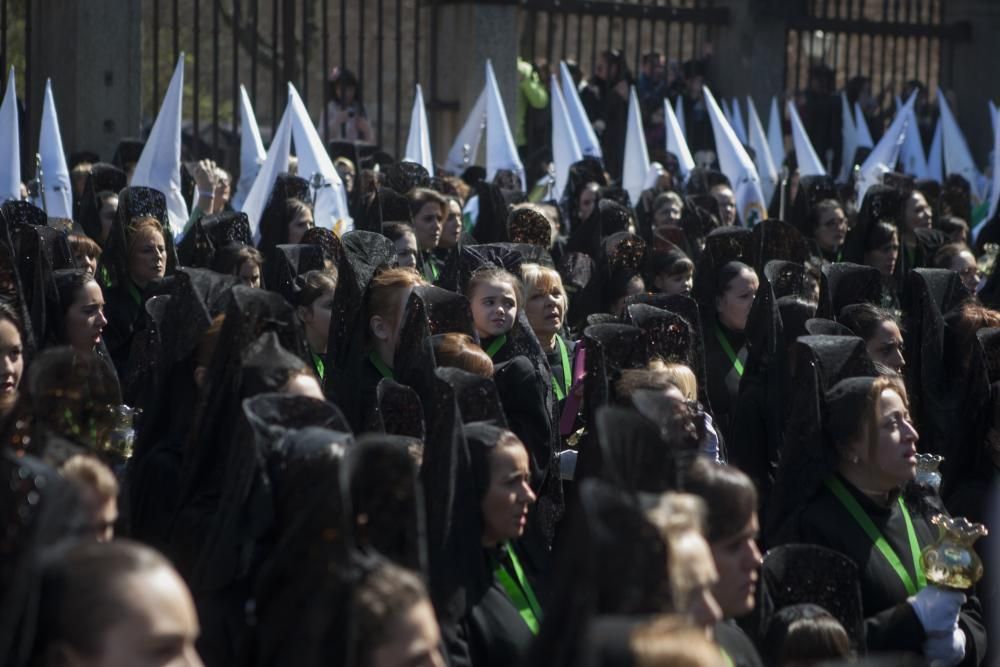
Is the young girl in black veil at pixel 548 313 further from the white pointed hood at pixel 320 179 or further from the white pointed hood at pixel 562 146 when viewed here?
the white pointed hood at pixel 562 146

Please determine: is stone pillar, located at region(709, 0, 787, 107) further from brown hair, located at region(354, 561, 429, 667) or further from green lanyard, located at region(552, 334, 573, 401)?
brown hair, located at region(354, 561, 429, 667)

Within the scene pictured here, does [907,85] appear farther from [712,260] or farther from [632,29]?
[712,260]

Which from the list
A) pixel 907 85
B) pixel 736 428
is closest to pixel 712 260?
pixel 736 428

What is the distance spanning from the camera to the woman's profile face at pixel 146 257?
316 inches

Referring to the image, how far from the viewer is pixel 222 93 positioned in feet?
74.0

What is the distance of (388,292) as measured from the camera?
6.39m

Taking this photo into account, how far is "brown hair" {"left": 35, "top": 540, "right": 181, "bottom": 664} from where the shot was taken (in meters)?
2.95

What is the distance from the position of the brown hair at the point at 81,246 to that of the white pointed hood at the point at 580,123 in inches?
237

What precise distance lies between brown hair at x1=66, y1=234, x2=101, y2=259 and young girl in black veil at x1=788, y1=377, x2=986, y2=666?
12.9ft

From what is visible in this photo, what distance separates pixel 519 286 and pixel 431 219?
2747 millimetres

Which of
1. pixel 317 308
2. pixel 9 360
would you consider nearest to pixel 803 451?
pixel 9 360

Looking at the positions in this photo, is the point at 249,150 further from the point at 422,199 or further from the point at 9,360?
the point at 9,360

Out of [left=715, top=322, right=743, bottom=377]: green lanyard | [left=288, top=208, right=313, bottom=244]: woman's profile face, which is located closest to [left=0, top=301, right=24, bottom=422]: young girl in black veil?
[left=715, top=322, right=743, bottom=377]: green lanyard

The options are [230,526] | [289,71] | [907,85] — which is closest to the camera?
[230,526]
